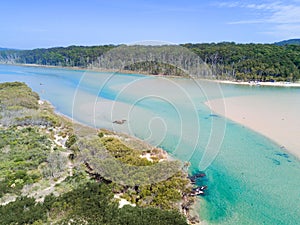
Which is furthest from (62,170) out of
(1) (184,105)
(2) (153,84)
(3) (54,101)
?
(3) (54,101)

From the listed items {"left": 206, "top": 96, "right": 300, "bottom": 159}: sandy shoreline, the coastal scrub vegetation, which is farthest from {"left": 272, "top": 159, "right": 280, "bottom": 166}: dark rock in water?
the coastal scrub vegetation

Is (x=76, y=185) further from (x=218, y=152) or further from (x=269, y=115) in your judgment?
(x=269, y=115)

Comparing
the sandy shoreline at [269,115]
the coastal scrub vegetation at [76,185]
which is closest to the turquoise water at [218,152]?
the sandy shoreline at [269,115]

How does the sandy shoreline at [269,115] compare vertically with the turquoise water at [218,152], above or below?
above

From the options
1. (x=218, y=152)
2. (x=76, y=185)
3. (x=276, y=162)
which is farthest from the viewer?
(x=218, y=152)

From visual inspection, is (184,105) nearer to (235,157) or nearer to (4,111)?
(235,157)

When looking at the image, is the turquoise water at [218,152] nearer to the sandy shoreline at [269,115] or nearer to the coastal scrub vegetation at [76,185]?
the sandy shoreline at [269,115]

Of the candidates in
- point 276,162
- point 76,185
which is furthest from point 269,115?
point 76,185
